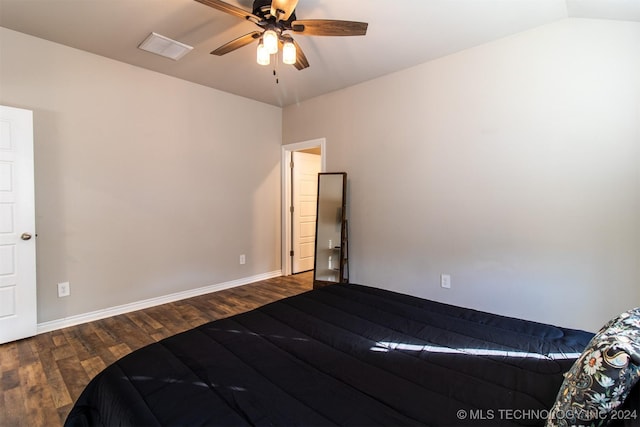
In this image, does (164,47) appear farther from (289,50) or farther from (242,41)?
(289,50)

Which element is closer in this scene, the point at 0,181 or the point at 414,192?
the point at 0,181

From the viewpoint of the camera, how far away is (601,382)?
0.74m

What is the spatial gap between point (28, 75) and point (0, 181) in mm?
995

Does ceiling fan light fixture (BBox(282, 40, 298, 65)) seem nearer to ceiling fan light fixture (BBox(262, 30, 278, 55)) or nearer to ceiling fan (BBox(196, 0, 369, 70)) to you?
ceiling fan (BBox(196, 0, 369, 70))

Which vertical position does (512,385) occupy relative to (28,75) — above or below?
below

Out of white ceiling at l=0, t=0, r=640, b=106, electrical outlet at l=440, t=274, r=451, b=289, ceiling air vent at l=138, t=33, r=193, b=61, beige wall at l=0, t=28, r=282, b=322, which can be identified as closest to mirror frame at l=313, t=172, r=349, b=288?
beige wall at l=0, t=28, r=282, b=322

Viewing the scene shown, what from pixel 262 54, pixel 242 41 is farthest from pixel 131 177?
pixel 262 54

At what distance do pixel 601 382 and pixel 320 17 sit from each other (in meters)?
2.64

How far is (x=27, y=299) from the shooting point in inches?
105

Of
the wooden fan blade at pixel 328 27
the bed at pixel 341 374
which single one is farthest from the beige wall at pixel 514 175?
the wooden fan blade at pixel 328 27

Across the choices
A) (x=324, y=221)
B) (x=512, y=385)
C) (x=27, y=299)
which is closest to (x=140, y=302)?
(x=27, y=299)

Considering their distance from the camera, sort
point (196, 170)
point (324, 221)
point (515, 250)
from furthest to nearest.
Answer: point (324, 221) → point (196, 170) → point (515, 250)

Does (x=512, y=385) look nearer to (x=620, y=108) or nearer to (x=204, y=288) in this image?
(x=620, y=108)

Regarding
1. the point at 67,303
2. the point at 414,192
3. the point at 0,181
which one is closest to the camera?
the point at 0,181
